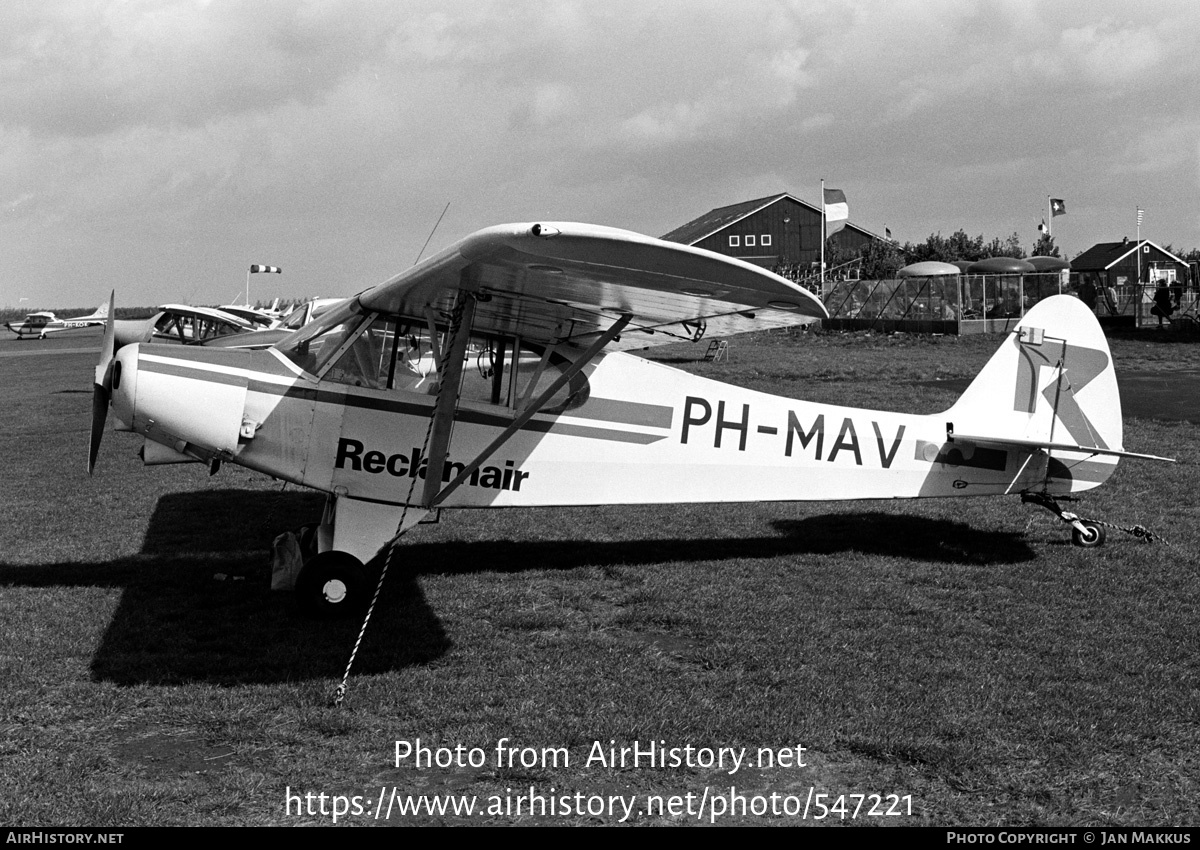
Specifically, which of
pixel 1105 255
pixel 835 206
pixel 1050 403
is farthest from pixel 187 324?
pixel 1105 255

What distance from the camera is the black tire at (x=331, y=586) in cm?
649

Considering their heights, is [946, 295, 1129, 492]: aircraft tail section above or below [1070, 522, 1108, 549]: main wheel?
above

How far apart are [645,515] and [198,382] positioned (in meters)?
4.70

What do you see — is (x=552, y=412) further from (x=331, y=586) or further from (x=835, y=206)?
(x=835, y=206)

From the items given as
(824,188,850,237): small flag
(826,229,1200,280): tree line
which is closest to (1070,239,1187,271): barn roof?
(826,229,1200,280): tree line

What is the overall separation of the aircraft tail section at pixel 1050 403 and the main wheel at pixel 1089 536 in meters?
0.33

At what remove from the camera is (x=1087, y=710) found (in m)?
5.11

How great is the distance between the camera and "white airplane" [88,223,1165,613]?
21.1 feet

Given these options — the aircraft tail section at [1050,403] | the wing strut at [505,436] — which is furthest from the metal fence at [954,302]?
the wing strut at [505,436]

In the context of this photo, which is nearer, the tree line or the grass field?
the grass field

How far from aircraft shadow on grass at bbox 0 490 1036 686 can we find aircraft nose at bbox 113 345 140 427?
4.28 ft

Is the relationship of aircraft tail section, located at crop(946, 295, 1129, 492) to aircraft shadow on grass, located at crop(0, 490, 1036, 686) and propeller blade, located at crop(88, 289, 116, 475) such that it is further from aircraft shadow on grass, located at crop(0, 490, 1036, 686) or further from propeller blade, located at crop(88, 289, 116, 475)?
propeller blade, located at crop(88, 289, 116, 475)

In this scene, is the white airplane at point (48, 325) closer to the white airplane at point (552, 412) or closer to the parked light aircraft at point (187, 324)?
the parked light aircraft at point (187, 324)

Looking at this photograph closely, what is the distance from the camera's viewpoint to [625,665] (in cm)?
586
